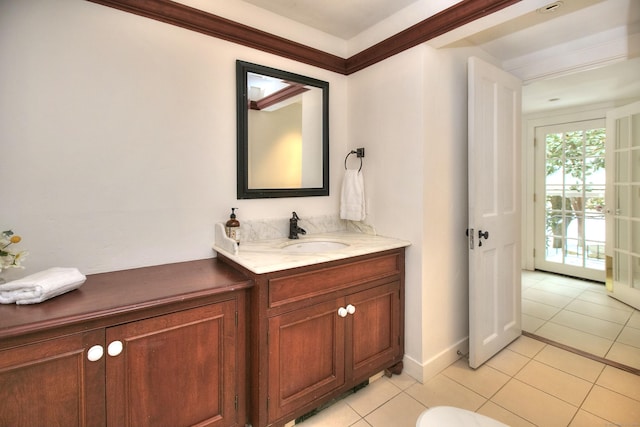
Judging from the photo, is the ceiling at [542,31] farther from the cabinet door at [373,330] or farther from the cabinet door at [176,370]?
the cabinet door at [176,370]

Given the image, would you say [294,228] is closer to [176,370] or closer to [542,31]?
[176,370]

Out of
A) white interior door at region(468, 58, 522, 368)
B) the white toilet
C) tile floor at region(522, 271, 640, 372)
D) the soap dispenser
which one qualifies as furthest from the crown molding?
tile floor at region(522, 271, 640, 372)

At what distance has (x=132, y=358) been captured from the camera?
122cm

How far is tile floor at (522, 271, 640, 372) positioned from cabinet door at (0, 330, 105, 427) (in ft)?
10.1

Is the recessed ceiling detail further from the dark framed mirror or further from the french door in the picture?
the french door

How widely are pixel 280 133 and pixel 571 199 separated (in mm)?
4046

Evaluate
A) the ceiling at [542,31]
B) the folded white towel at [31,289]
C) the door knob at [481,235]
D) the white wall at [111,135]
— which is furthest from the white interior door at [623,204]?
the folded white towel at [31,289]

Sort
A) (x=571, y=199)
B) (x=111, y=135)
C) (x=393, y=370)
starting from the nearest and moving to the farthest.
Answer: (x=111, y=135)
(x=393, y=370)
(x=571, y=199)

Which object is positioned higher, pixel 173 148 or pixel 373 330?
pixel 173 148

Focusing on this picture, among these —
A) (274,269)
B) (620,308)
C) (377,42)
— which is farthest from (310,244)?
(620,308)

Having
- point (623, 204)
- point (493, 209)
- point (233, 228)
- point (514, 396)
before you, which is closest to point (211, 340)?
point (233, 228)

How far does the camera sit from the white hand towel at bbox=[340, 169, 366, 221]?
230 centimetres

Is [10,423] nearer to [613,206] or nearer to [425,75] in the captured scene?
[425,75]

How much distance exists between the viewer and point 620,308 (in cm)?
316
